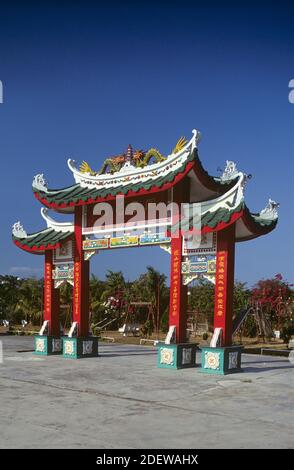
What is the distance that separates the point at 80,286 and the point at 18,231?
366cm

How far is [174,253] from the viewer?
1460cm

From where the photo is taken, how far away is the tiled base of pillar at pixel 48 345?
17.5 m

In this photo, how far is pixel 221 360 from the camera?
13.3 meters

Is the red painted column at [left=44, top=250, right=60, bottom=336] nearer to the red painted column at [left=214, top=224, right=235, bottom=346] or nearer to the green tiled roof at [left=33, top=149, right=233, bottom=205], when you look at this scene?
the green tiled roof at [left=33, top=149, right=233, bottom=205]

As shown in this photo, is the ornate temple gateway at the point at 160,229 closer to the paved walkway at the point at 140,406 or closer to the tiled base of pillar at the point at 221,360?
the tiled base of pillar at the point at 221,360

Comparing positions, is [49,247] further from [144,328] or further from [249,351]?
[144,328]

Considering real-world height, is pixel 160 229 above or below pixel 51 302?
above

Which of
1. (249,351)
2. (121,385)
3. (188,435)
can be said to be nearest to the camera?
→ (188,435)

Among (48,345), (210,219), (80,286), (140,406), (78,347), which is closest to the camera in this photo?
(140,406)

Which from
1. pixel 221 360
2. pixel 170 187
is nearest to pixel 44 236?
pixel 170 187

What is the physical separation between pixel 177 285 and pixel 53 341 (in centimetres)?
560

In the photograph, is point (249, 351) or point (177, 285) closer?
point (177, 285)

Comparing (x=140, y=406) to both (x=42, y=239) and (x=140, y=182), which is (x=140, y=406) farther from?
(x=42, y=239)
